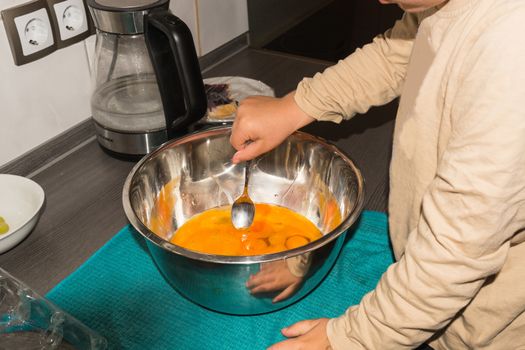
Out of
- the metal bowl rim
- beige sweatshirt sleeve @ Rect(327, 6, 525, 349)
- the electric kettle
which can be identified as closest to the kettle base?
the electric kettle

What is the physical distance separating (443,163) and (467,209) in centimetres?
5

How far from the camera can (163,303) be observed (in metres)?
0.72

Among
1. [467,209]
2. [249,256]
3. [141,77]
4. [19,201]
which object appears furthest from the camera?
[141,77]

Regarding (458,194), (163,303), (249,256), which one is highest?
(458,194)

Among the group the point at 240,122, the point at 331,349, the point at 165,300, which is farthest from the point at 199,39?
the point at 331,349

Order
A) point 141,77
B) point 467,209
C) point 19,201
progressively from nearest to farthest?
point 467,209
point 19,201
point 141,77

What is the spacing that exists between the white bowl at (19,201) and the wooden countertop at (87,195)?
32mm

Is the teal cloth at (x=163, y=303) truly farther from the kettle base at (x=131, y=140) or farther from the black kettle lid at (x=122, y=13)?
the black kettle lid at (x=122, y=13)

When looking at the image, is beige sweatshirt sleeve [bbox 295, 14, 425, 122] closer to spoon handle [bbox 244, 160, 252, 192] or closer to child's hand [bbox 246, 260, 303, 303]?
spoon handle [bbox 244, 160, 252, 192]

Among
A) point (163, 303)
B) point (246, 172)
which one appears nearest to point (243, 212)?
point (246, 172)

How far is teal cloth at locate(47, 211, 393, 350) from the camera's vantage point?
67 centimetres

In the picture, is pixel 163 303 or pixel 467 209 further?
pixel 163 303

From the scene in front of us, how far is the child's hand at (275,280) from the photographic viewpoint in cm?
→ 59

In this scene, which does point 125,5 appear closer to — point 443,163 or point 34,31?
point 34,31
